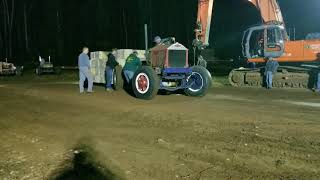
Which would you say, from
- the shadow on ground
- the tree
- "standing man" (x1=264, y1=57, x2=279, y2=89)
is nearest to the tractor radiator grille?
"standing man" (x1=264, y1=57, x2=279, y2=89)

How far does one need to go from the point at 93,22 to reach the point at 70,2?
5.82 metres

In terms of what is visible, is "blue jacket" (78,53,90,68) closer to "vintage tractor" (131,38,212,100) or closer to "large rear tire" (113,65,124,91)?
"large rear tire" (113,65,124,91)

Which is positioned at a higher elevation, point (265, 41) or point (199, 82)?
point (265, 41)

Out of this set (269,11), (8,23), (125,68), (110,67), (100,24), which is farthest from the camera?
(8,23)

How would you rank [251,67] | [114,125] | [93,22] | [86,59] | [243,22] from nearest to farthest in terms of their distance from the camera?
[114,125] < [86,59] < [251,67] < [243,22] < [93,22]

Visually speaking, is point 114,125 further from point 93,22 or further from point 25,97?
point 93,22

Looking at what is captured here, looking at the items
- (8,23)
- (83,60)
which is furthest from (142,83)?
(8,23)

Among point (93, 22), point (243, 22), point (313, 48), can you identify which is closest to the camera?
point (313, 48)

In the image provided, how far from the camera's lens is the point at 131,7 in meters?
61.0

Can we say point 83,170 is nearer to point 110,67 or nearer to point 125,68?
point 125,68

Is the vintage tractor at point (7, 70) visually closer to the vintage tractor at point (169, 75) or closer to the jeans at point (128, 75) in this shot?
the jeans at point (128, 75)

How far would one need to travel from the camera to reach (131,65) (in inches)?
664

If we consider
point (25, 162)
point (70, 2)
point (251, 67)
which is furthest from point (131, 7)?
point (25, 162)

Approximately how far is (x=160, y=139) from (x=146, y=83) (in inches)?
247
